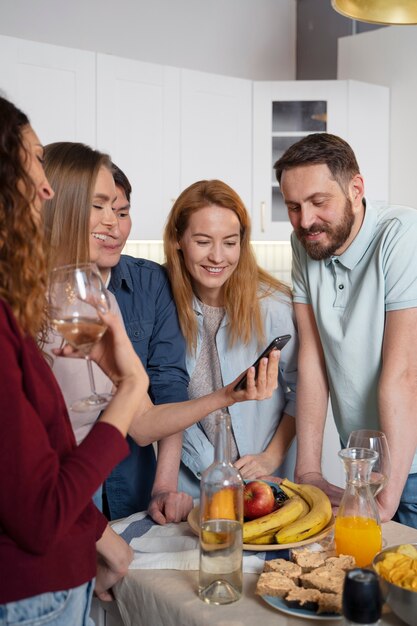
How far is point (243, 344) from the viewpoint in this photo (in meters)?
2.10

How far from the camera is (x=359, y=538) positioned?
1.32 m

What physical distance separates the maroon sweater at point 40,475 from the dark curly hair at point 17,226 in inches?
1.8

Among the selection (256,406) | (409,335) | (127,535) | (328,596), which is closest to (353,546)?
(328,596)

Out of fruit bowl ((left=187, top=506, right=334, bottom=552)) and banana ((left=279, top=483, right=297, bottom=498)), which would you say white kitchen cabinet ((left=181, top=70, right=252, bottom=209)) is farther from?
fruit bowl ((left=187, top=506, right=334, bottom=552))

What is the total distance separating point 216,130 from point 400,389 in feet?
8.40

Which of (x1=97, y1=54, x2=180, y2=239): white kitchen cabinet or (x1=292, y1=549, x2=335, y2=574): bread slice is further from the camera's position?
(x1=97, y1=54, x2=180, y2=239): white kitchen cabinet

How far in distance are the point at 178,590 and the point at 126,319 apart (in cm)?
83

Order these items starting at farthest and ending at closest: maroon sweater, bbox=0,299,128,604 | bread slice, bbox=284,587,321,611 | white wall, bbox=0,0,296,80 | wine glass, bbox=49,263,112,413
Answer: white wall, bbox=0,0,296,80 < bread slice, bbox=284,587,321,611 < wine glass, bbox=49,263,112,413 < maroon sweater, bbox=0,299,128,604

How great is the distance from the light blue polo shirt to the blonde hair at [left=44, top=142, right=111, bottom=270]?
0.59m

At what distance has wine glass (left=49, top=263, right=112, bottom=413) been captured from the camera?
3.51 ft

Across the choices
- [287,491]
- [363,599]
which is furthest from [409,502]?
[363,599]

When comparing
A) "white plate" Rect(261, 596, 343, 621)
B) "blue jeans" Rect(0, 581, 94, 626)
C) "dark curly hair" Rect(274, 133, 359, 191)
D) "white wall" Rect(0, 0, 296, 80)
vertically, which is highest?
"white wall" Rect(0, 0, 296, 80)

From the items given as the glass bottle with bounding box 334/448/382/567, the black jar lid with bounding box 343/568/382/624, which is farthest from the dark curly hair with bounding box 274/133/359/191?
the black jar lid with bounding box 343/568/382/624

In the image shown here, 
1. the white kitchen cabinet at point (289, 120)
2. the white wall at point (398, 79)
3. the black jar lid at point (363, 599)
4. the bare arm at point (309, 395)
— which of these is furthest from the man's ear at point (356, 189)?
the white wall at point (398, 79)
